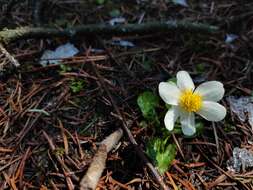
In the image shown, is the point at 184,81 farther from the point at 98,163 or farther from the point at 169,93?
the point at 98,163

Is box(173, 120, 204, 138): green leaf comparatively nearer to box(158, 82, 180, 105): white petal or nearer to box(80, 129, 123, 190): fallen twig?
box(158, 82, 180, 105): white petal

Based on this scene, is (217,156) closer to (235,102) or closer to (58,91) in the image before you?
(235,102)

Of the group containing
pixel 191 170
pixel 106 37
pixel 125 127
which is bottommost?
pixel 191 170

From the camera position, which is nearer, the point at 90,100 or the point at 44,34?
the point at 90,100

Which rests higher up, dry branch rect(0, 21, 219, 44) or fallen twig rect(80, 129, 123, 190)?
dry branch rect(0, 21, 219, 44)

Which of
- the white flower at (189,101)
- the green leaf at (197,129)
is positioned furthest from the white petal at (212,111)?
the green leaf at (197,129)

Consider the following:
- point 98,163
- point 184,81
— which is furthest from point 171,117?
point 98,163

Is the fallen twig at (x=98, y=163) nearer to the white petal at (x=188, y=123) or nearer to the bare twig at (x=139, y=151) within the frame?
the bare twig at (x=139, y=151)

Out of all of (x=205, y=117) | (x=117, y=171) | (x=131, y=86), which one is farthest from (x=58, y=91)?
(x=205, y=117)

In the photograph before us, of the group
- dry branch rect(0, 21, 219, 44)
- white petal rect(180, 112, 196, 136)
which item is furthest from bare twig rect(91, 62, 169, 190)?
dry branch rect(0, 21, 219, 44)
